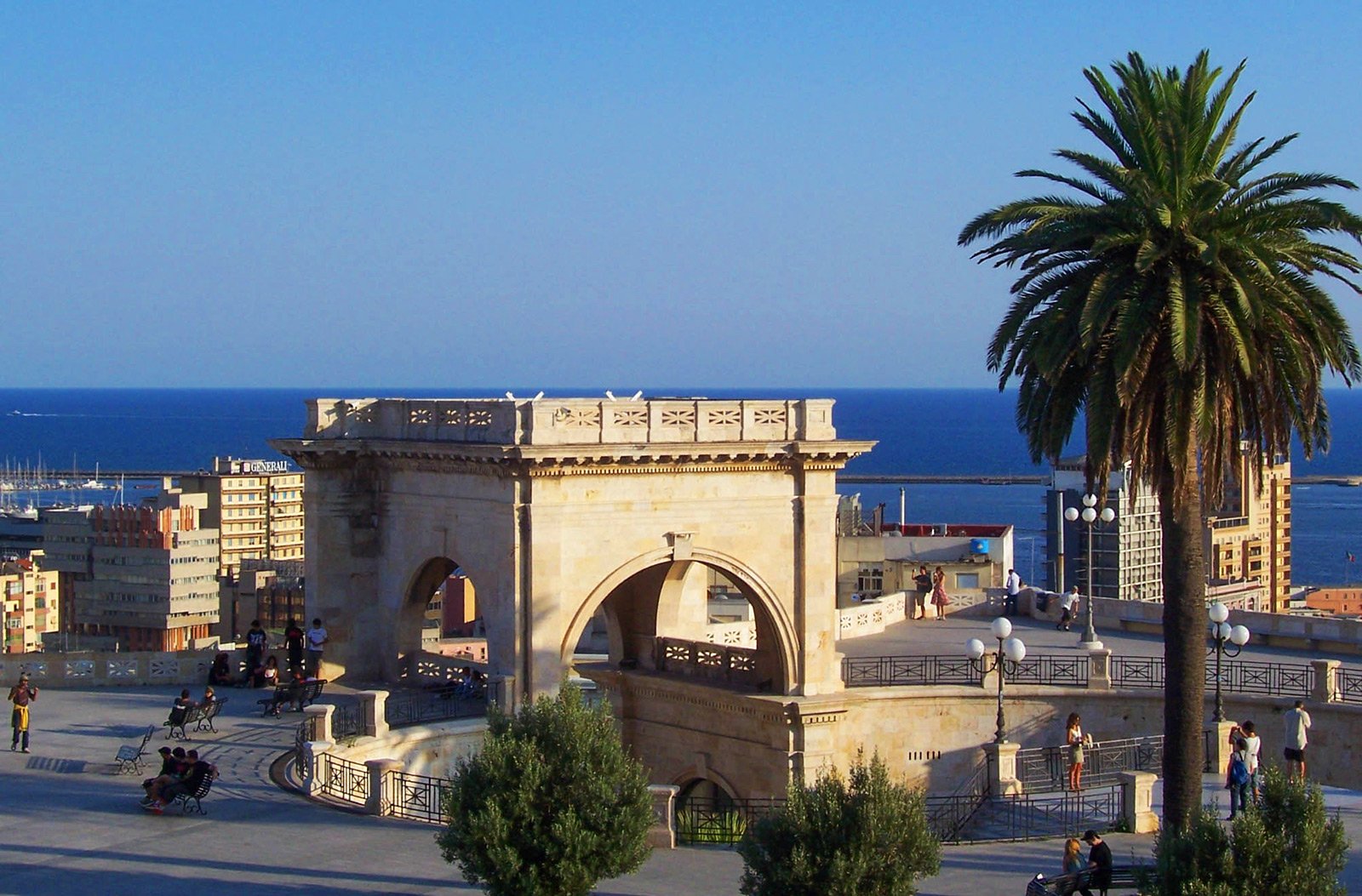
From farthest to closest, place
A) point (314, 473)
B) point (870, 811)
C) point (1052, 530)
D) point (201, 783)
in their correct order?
Answer: point (1052, 530)
point (314, 473)
point (201, 783)
point (870, 811)

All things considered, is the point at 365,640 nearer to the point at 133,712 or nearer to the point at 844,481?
the point at 133,712

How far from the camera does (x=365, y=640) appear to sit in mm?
32469

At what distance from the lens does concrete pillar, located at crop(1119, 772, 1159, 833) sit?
2317cm

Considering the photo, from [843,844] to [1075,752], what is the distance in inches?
514

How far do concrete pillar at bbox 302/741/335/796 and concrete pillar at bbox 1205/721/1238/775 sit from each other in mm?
14290

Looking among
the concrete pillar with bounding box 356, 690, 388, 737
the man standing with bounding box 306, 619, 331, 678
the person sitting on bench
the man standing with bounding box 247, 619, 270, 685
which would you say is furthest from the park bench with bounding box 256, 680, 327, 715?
the person sitting on bench

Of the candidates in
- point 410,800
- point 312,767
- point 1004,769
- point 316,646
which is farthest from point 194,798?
point 1004,769

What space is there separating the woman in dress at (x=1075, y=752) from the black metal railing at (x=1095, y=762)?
1.15ft

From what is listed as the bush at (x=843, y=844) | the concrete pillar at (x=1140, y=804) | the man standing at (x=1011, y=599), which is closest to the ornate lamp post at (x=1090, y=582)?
the man standing at (x=1011, y=599)

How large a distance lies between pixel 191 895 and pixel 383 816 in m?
4.21

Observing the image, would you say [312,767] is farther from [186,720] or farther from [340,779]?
[186,720]

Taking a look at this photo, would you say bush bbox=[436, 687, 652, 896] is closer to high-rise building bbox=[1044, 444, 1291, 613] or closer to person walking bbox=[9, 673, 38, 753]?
person walking bbox=[9, 673, 38, 753]

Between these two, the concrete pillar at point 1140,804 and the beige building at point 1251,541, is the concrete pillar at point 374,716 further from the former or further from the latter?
the beige building at point 1251,541

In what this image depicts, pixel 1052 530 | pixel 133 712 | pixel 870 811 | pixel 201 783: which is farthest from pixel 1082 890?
pixel 1052 530
